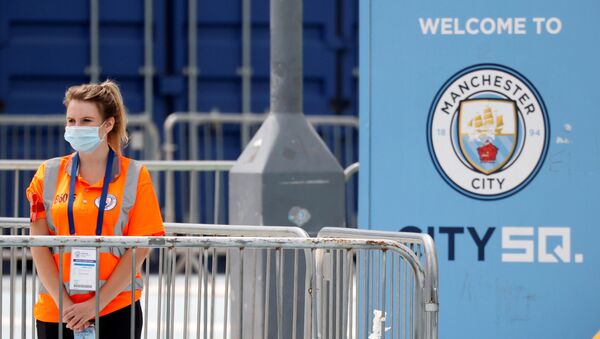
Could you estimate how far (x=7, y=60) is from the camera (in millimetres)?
12109

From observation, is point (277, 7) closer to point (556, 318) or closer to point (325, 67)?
point (556, 318)

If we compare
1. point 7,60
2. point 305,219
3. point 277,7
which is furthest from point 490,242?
point 7,60

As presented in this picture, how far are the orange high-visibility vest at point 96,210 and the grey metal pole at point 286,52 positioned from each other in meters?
1.68

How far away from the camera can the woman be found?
4828 mm

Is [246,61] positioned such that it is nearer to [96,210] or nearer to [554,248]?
[554,248]

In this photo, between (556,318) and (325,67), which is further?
(325,67)

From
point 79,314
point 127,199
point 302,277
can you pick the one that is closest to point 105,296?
point 79,314

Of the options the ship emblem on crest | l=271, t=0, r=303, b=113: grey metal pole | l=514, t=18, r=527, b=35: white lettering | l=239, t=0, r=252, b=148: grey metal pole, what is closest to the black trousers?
l=271, t=0, r=303, b=113: grey metal pole

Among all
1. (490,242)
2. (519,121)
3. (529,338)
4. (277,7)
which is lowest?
(529,338)

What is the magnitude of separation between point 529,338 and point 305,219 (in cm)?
119

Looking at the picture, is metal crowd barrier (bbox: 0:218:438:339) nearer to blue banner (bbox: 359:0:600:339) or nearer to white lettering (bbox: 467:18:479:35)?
blue banner (bbox: 359:0:600:339)

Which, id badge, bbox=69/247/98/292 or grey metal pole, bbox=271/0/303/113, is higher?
grey metal pole, bbox=271/0/303/113

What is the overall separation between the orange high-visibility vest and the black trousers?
3cm

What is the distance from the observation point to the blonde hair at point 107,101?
501cm
